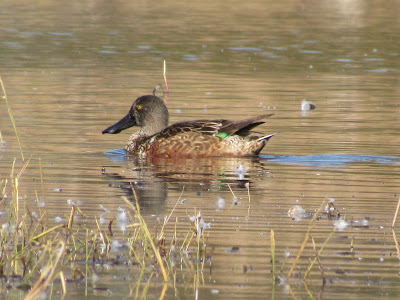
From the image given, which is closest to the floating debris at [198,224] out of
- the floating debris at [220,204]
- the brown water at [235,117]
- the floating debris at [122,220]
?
the brown water at [235,117]

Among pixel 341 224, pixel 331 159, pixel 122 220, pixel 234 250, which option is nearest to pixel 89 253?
pixel 234 250

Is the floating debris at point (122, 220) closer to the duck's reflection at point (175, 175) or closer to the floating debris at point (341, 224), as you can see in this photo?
the duck's reflection at point (175, 175)

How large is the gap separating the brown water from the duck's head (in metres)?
0.59

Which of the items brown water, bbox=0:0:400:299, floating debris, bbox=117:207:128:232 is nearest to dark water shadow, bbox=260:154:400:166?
brown water, bbox=0:0:400:299

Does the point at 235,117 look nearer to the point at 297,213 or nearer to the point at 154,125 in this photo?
the point at 154,125

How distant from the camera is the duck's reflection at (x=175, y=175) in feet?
30.5

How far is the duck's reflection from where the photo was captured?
928 cm

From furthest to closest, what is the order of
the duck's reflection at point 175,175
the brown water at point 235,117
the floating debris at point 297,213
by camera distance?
the duck's reflection at point 175,175 < the floating debris at point 297,213 < the brown water at point 235,117

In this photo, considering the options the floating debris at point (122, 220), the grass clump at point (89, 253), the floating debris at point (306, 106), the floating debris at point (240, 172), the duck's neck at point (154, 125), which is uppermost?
the grass clump at point (89, 253)

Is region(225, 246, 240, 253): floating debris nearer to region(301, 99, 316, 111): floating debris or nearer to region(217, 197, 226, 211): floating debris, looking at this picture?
region(217, 197, 226, 211): floating debris

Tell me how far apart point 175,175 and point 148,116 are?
264cm

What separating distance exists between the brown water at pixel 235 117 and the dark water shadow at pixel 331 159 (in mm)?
27

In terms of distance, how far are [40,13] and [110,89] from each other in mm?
20796

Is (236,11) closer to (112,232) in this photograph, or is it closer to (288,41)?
(288,41)
